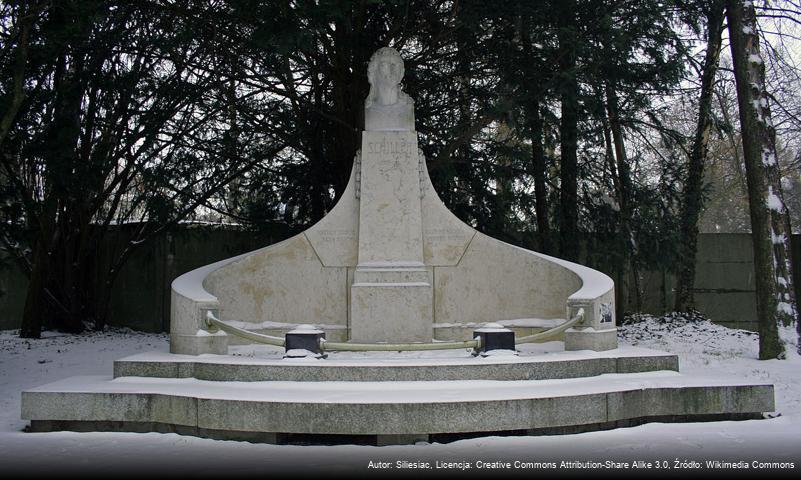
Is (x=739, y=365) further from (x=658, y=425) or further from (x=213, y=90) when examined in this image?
(x=213, y=90)

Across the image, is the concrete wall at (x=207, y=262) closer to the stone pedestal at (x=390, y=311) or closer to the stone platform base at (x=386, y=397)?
the stone pedestal at (x=390, y=311)

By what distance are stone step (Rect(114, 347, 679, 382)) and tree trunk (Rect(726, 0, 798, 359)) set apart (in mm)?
4422

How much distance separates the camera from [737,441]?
6.16 metres

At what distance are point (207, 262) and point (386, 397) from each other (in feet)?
39.2

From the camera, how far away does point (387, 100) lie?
10320 millimetres

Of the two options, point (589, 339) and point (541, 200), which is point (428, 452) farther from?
point (541, 200)

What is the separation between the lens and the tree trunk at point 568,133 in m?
11.1

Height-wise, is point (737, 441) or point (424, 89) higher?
point (424, 89)

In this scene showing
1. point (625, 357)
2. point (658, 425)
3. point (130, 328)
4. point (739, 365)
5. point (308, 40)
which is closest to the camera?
point (658, 425)

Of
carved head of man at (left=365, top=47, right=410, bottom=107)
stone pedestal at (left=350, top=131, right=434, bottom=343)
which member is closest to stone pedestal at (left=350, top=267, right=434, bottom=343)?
stone pedestal at (left=350, top=131, right=434, bottom=343)

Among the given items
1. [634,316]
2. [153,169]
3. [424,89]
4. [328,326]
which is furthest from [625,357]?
[634,316]

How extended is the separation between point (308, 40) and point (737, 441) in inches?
285

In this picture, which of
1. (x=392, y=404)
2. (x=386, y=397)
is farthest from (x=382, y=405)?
(x=386, y=397)

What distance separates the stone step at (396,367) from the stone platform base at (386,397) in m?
0.01
